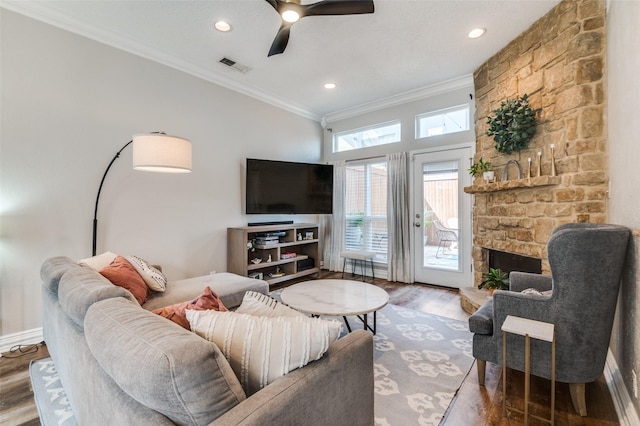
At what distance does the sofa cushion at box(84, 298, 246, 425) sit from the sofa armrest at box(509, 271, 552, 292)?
7.48 ft

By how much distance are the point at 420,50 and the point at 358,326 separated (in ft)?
10.3

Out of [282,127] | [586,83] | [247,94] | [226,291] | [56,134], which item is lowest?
[226,291]

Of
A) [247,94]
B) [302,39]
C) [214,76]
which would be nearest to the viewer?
[302,39]

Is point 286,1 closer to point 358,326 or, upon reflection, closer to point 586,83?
point 586,83

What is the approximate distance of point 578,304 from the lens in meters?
1.55

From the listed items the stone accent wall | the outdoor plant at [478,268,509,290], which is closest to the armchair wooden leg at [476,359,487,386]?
the stone accent wall

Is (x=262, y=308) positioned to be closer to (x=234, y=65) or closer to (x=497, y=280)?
(x=497, y=280)

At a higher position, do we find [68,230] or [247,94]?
[247,94]

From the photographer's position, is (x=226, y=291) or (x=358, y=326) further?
(x=358, y=326)

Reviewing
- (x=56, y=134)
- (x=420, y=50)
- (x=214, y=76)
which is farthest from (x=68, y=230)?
(x=420, y=50)

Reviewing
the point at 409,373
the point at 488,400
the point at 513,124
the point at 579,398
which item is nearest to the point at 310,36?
the point at 513,124

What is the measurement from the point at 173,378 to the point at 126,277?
1763 mm

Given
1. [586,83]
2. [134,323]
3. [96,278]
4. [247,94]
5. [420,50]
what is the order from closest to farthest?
[134,323] → [96,278] → [586,83] → [420,50] → [247,94]

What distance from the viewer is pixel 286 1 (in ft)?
6.99
